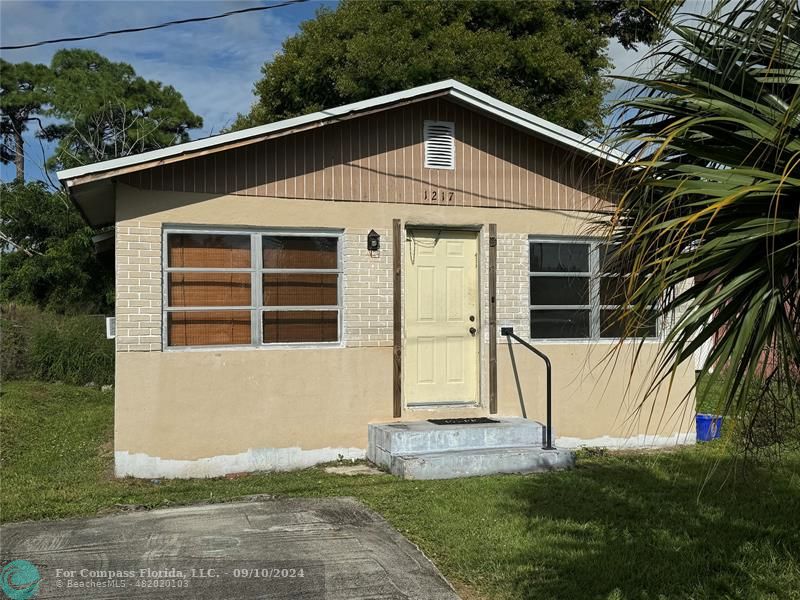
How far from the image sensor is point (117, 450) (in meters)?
7.99

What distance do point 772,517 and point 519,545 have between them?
2222mm

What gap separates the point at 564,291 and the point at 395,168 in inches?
104

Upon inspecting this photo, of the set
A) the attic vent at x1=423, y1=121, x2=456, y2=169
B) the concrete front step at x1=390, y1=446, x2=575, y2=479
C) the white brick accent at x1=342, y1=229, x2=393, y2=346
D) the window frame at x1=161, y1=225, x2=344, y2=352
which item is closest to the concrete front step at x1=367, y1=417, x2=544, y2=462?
the concrete front step at x1=390, y1=446, x2=575, y2=479

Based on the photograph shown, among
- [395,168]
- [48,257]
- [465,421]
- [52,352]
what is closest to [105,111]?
[48,257]

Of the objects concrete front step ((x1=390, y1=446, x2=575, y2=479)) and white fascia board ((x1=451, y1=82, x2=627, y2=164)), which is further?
white fascia board ((x1=451, y1=82, x2=627, y2=164))

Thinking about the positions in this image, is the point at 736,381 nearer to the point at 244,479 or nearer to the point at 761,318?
the point at 761,318

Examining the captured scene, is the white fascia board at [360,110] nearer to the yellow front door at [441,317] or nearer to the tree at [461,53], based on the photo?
the yellow front door at [441,317]

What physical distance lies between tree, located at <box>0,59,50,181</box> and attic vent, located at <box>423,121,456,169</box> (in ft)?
89.0

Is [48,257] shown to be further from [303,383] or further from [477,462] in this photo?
[477,462]

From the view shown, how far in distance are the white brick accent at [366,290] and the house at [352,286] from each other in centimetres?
2

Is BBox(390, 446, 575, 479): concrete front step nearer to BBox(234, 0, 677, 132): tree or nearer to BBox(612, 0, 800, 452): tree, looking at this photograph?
BBox(612, 0, 800, 452): tree

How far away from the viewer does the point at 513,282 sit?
952 cm

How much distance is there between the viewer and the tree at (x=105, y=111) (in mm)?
28375

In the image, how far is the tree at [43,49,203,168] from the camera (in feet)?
93.1
